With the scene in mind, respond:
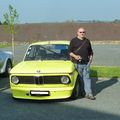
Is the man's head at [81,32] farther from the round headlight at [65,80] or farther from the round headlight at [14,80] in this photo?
the round headlight at [14,80]

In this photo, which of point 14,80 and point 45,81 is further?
point 14,80

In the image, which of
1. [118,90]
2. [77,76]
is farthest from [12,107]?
[118,90]

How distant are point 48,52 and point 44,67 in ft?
4.10

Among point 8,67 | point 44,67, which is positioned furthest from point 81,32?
point 8,67

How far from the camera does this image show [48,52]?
11938mm

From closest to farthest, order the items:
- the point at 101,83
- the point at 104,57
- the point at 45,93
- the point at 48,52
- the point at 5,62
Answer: the point at 45,93, the point at 48,52, the point at 101,83, the point at 5,62, the point at 104,57

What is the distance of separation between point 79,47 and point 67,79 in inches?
39.7

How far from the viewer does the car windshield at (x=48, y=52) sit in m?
11.8

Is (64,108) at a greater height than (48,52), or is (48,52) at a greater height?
(48,52)

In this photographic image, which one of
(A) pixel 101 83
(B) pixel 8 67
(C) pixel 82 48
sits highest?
(C) pixel 82 48

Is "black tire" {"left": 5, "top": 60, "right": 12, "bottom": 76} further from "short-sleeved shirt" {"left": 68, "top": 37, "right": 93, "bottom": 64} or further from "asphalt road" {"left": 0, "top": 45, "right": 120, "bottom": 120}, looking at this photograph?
"short-sleeved shirt" {"left": 68, "top": 37, "right": 93, "bottom": 64}

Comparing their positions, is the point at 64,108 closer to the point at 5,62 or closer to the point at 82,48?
the point at 82,48

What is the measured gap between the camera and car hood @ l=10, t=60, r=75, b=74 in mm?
10523

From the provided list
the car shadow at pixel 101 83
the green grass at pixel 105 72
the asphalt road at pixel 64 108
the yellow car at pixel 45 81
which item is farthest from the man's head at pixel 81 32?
the green grass at pixel 105 72
